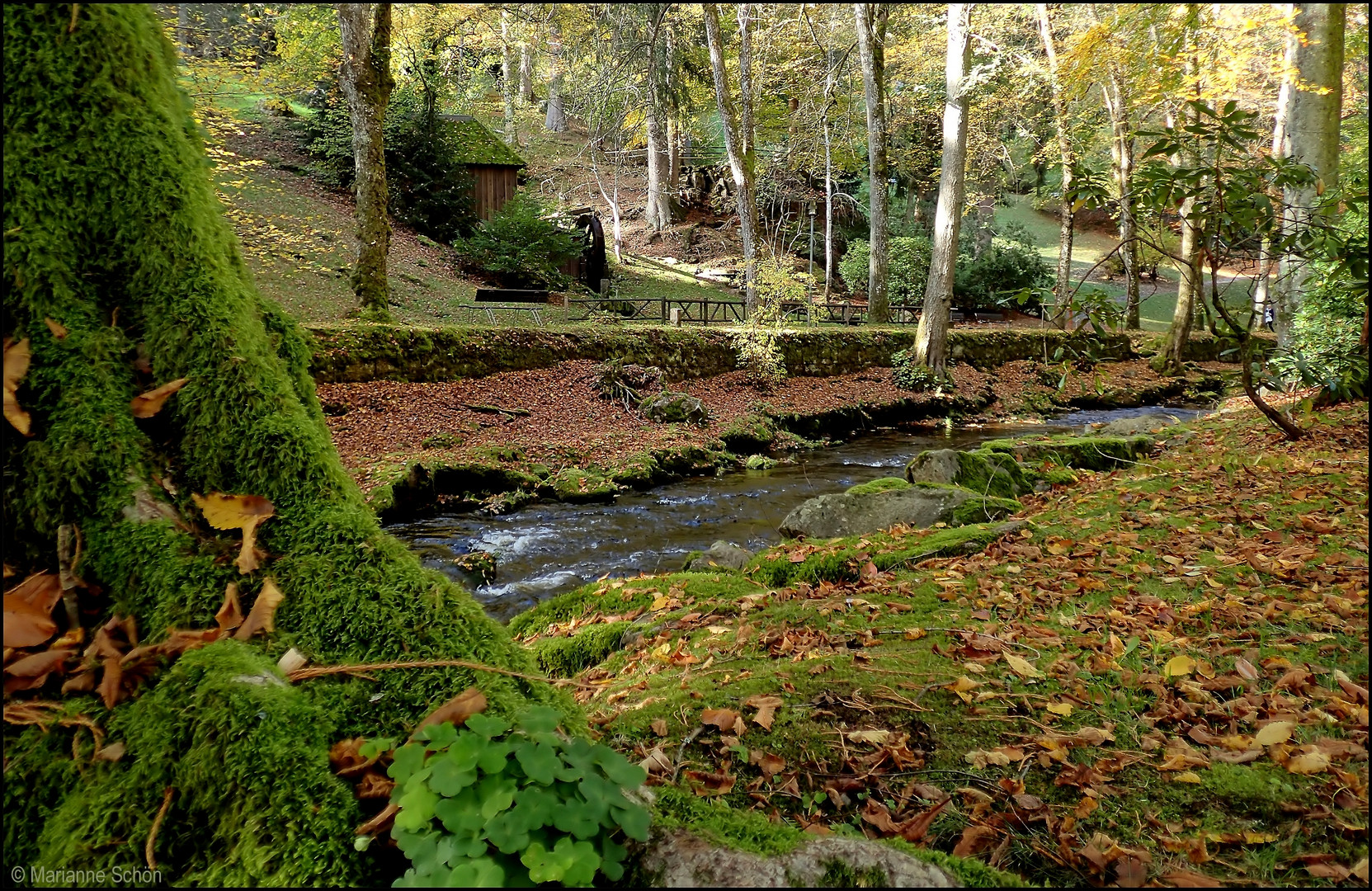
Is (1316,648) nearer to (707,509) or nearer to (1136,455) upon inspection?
(1136,455)

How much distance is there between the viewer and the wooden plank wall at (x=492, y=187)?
22.3m

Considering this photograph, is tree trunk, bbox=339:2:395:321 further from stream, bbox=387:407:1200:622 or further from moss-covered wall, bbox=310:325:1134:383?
stream, bbox=387:407:1200:622

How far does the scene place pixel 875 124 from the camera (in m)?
16.6

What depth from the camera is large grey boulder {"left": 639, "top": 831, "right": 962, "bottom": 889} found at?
120 centimetres

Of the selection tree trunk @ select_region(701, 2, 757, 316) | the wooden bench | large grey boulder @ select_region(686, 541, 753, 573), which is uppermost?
tree trunk @ select_region(701, 2, 757, 316)

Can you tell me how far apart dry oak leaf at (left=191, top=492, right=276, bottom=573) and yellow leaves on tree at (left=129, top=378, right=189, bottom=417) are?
9.5 inches

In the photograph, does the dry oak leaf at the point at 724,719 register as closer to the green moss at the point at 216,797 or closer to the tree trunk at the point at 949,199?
the green moss at the point at 216,797

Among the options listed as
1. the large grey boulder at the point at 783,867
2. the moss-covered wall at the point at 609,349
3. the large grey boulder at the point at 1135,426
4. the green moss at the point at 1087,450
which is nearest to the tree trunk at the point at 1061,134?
the large grey boulder at the point at 1135,426

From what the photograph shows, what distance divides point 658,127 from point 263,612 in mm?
26405

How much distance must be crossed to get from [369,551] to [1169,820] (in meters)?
2.29

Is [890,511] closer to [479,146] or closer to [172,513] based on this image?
[172,513]

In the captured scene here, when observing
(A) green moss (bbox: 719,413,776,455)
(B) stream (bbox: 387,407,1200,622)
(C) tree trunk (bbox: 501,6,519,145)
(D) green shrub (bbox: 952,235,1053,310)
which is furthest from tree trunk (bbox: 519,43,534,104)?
(D) green shrub (bbox: 952,235,1053,310)

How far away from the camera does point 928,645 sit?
2.90m

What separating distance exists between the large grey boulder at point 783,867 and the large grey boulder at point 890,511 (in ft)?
14.7
